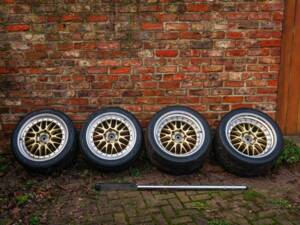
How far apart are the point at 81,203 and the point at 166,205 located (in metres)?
0.81

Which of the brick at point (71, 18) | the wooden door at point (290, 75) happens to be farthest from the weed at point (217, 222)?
the brick at point (71, 18)

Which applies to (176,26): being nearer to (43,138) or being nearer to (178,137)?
(178,137)

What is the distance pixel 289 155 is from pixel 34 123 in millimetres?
3061

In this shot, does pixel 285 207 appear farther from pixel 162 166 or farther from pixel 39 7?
pixel 39 7

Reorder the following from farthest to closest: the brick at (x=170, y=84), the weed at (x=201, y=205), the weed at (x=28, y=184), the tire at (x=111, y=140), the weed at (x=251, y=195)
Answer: the brick at (x=170, y=84) → the tire at (x=111, y=140) → the weed at (x=28, y=184) → the weed at (x=251, y=195) → the weed at (x=201, y=205)

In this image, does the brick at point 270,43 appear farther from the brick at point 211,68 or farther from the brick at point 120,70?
the brick at point 120,70

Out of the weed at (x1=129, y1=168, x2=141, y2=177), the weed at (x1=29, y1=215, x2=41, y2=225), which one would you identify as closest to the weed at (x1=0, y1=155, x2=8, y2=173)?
the weed at (x1=29, y1=215, x2=41, y2=225)

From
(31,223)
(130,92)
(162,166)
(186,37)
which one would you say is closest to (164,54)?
(186,37)

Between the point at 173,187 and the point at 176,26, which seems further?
the point at 176,26

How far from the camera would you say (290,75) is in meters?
4.46

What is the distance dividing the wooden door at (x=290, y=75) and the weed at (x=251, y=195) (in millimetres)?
1512

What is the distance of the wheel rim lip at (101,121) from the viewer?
12.2 ft

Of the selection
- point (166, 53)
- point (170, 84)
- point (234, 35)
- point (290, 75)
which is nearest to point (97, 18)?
point (166, 53)

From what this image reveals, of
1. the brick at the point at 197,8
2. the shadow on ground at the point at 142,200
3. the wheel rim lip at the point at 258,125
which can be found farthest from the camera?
the brick at the point at 197,8
